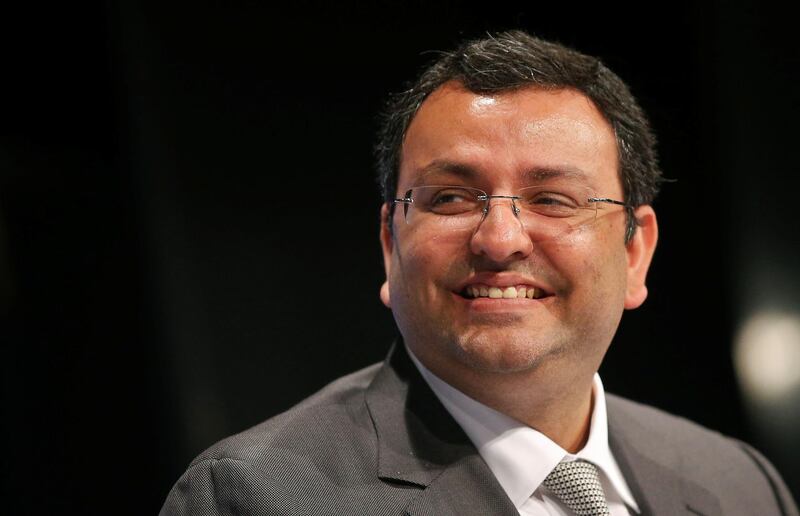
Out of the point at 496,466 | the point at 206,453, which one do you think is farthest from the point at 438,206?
the point at 206,453

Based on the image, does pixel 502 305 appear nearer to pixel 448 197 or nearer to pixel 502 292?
pixel 502 292

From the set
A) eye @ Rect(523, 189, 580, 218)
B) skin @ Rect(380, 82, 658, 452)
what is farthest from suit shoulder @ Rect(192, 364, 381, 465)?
eye @ Rect(523, 189, 580, 218)

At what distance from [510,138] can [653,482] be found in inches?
33.4

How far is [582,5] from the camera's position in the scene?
2.69m

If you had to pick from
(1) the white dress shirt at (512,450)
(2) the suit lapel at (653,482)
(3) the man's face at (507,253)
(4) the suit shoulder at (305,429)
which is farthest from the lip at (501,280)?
(2) the suit lapel at (653,482)

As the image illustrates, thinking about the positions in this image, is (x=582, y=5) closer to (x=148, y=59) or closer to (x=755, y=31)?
(x=755, y=31)

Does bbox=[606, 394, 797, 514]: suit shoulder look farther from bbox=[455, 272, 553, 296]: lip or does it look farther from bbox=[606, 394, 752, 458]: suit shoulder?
bbox=[455, 272, 553, 296]: lip

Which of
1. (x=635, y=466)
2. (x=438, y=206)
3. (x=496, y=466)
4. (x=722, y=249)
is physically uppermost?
(x=438, y=206)

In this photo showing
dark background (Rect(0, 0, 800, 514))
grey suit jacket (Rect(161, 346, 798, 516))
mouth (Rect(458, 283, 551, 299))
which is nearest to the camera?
grey suit jacket (Rect(161, 346, 798, 516))

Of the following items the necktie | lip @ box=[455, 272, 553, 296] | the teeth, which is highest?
lip @ box=[455, 272, 553, 296]

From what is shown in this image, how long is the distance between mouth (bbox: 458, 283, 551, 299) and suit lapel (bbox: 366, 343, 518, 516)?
0.24 m

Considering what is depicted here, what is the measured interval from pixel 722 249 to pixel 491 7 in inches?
39.7

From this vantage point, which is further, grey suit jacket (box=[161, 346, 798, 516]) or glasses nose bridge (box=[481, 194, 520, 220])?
glasses nose bridge (box=[481, 194, 520, 220])

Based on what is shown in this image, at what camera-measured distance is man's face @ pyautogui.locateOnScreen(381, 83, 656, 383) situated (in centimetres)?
Answer: 175
